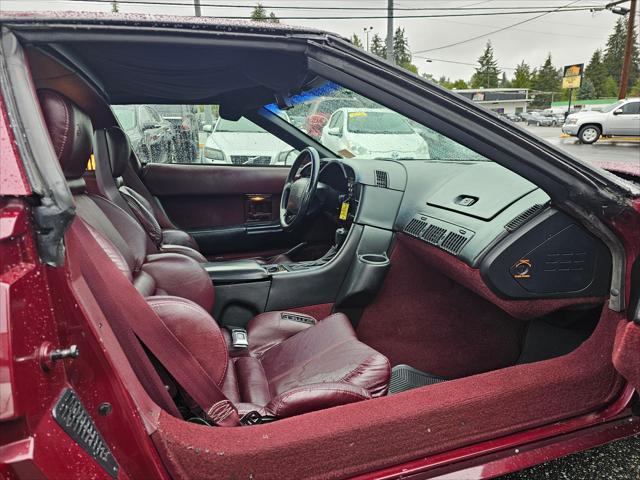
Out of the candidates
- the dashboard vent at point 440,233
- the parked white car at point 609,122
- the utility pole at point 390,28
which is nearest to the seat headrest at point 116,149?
the dashboard vent at point 440,233

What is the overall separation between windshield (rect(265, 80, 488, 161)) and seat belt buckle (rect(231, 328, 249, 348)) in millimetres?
1272

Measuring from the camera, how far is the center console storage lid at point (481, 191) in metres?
1.78

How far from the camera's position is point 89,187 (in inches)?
81.0

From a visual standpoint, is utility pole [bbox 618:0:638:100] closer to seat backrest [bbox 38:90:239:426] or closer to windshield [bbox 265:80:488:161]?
windshield [bbox 265:80:488:161]

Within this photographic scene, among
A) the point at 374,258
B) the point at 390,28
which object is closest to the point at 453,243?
the point at 374,258

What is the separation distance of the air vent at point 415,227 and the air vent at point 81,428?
5.18 feet

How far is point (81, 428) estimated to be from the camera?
86 cm

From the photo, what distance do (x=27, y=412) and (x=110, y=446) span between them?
23 centimetres

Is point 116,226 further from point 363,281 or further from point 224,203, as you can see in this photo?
point 224,203

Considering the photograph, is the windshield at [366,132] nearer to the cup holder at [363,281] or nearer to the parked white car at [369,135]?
the parked white car at [369,135]

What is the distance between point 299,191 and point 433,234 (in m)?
1.02

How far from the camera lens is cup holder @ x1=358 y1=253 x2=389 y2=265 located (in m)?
2.20

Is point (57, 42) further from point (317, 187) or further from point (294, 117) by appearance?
point (294, 117)

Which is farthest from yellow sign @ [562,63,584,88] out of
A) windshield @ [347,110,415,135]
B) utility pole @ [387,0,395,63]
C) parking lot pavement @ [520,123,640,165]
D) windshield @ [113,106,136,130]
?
windshield @ [113,106,136,130]
